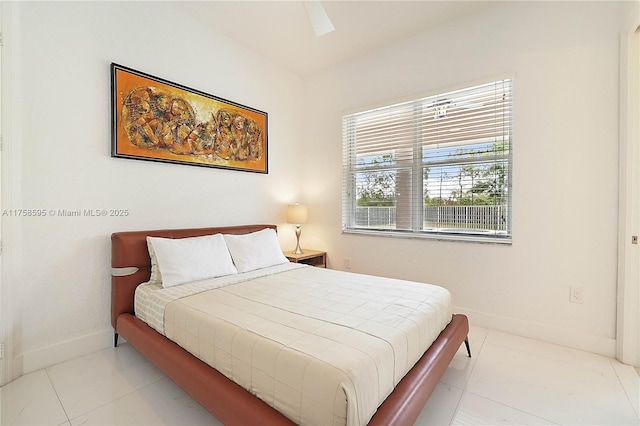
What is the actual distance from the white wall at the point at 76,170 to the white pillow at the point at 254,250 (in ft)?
1.61

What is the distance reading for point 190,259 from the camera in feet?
7.63

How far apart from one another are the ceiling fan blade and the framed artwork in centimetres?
144

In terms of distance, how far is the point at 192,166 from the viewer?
2869mm

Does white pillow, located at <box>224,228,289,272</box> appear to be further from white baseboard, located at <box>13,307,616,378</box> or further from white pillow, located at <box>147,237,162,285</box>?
white baseboard, located at <box>13,307,616,378</box>

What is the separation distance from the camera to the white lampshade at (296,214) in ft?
12.1

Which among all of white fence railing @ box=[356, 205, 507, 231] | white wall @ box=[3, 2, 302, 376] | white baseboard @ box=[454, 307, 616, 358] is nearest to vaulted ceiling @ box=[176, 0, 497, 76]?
white wall @ box=[3, 2, 302, 376]

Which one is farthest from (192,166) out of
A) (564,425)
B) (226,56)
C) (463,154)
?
(564,425)

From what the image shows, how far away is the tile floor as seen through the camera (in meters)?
1.53

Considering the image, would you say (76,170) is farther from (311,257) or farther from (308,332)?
(311,257)

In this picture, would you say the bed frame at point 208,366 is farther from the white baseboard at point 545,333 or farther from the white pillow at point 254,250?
the white baseboard at point 545,333

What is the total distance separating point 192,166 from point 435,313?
248 centimetres

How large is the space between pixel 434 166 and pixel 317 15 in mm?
1830

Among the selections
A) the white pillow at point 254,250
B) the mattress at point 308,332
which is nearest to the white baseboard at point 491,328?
the mattress at point 308,332

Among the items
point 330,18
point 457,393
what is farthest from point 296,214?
point 457,393
